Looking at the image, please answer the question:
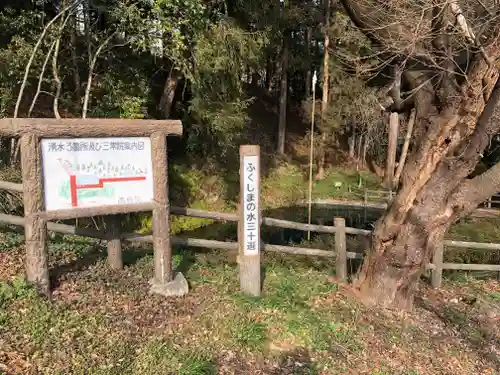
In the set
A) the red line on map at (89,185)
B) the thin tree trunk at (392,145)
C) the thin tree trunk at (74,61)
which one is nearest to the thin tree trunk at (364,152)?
the thin tree trunk at (392,145)

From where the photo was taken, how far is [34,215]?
152 inches

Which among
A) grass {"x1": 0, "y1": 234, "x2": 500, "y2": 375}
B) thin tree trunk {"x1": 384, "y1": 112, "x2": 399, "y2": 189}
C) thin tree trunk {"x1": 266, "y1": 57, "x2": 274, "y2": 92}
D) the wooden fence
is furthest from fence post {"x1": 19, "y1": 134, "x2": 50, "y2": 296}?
thin tree trunk {"x1": 266, "y1": 57, "x2": 274, "y2": 92}

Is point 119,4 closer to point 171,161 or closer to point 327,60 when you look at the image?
point 171,161

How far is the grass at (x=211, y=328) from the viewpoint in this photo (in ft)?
11.5

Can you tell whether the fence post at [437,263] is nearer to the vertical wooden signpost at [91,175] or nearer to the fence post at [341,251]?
the fence post at [341,251]

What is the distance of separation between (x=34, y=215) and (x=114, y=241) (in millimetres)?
1194

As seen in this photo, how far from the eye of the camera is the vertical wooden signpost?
3801 mm

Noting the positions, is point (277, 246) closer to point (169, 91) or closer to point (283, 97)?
point (169, 91)

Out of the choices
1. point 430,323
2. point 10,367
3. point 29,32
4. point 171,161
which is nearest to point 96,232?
point 10,367

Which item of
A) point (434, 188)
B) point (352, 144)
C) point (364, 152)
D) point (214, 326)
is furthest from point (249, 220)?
point (352, 144)

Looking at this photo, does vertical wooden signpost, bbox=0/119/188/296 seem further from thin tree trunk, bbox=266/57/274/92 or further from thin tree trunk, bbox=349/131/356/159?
thin tree trunk, bbox=266/57/274/92

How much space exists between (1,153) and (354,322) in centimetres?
911

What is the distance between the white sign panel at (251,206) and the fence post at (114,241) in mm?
1468

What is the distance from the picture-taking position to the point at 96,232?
4.89 metres
